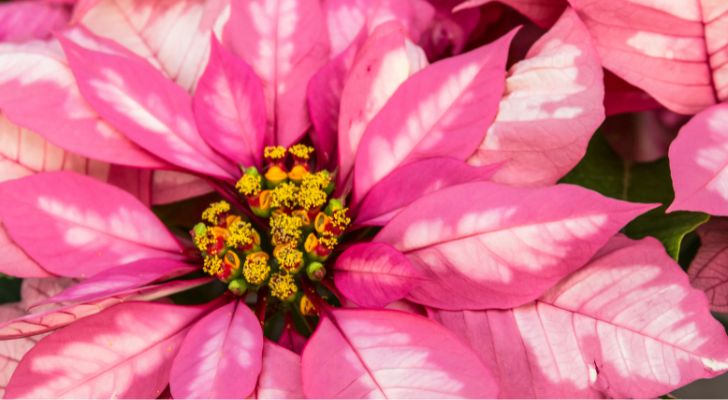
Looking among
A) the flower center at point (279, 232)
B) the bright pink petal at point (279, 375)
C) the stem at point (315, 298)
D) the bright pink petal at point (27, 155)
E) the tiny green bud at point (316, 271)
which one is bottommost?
the bright pink petal at point (279, 375)

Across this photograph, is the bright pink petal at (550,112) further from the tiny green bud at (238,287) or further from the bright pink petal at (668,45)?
the tiny green bud at (238,287)

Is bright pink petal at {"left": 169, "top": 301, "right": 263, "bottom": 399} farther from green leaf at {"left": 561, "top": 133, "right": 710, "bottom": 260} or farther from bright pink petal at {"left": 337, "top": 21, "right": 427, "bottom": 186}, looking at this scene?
green leaf at {"left": 561, "top": 133, "right": 710, "bottom": 260}

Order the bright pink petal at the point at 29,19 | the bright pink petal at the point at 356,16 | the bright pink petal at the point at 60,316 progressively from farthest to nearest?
the bright pink petal at the point at 29,19, the bright pink petal at the point at 356,16, the bright pink petal at the point at 60,316

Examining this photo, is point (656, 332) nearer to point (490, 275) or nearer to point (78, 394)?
point (490, 275)

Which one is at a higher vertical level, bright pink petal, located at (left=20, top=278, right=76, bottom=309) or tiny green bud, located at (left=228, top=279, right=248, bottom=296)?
tiny green bud, located at (left=228, top=279, right=248, bottom=296)

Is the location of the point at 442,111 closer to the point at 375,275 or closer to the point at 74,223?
the point at 375,275

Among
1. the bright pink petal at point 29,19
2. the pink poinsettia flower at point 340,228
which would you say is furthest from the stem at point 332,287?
the bright pink petal at point 29,19

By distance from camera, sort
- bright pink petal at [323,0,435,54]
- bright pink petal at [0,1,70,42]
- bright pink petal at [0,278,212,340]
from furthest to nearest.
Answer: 1. bright pink petal at [0,1,70,42]
2. bright pink petal at [323,0,435,54]
3. bright pink petal at [0,278,212,340]

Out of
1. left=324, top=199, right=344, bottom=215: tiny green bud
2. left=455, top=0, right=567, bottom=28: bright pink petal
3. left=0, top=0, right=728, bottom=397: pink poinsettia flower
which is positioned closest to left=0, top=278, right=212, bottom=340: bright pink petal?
left=0, top=0, right=728, bottom=397: pink poinsettia flower
